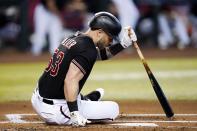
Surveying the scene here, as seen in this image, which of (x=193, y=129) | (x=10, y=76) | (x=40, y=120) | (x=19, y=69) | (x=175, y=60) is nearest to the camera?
(x=193, y=129)

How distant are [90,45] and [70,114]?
2.52 feet

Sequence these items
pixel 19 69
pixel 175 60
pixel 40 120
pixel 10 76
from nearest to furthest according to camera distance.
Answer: pixel 40 120 < pixel 10 76 < pixel 19 69 < pixel 175 60

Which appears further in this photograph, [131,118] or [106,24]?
[131,118]

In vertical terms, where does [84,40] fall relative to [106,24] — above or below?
below

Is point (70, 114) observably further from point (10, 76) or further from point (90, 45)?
point (10, 76)

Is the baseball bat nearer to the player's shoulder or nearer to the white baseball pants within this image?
the white baseball pants

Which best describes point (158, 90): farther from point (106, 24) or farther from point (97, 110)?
point (106, 24)

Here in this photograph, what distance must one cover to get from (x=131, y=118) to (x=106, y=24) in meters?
1.35

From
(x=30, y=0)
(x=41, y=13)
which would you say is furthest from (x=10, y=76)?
(x=30, y=0)

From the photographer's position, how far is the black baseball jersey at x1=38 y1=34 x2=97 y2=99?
673 cm

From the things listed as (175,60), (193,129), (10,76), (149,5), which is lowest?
(193,129)

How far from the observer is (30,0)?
19.0m

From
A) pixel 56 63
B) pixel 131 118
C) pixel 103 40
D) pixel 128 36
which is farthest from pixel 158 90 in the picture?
pixel 56 63

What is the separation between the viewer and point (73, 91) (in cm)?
662
